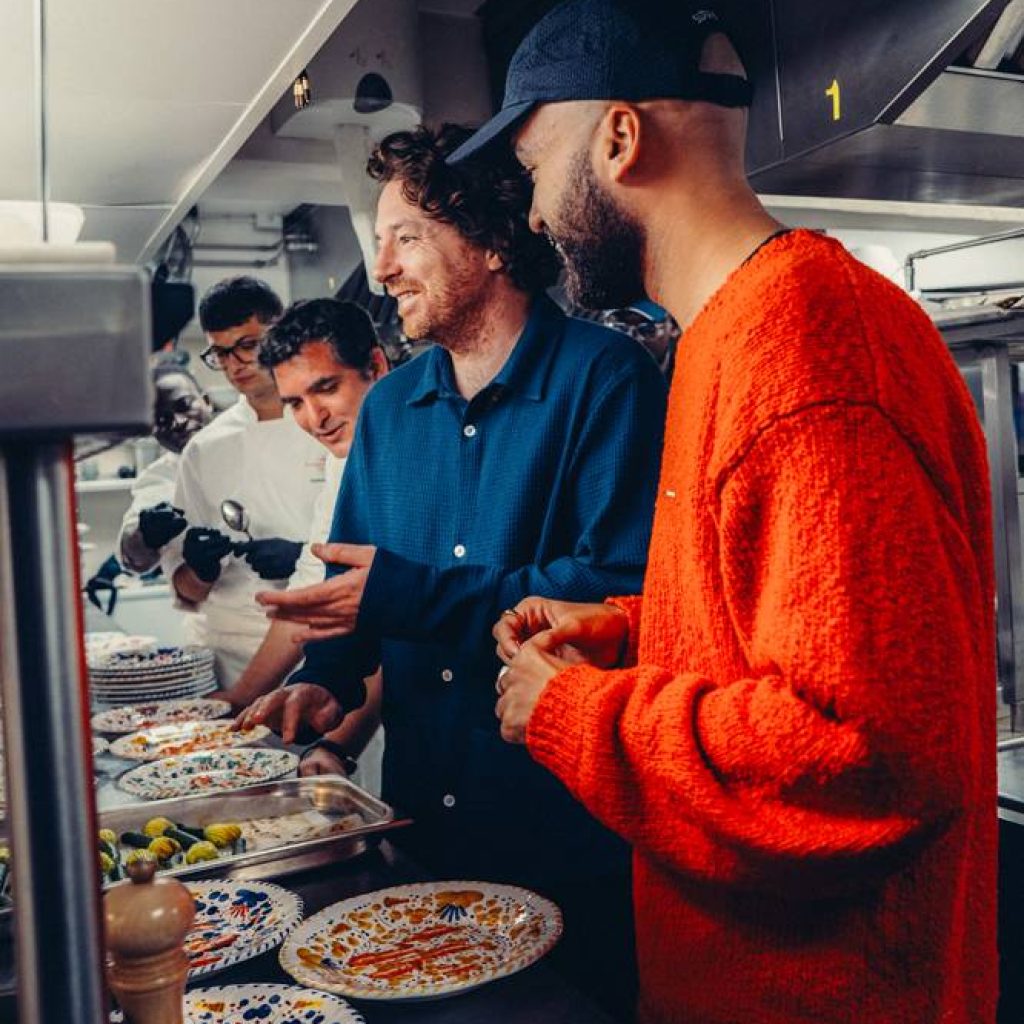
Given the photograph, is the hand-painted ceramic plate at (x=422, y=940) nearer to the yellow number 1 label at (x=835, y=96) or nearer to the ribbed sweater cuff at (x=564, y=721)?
the ribbed sweater cuff at (x=564, y=721)

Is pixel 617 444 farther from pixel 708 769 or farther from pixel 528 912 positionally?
pixel 708 769

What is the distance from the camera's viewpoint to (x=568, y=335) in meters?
2.04

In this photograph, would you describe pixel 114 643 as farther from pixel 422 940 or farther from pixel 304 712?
pixel 422 940

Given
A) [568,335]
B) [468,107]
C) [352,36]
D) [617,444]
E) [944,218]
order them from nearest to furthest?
1. [617,444]
2. [568,335]
3. [352,36]
4. [468,107]
5. [944,218]

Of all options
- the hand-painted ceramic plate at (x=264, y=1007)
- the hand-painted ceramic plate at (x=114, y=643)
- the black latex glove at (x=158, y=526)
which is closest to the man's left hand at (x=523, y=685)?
the hand-painted ceramic plate at (x=264, y=1007)

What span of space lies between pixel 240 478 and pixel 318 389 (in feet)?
2.31

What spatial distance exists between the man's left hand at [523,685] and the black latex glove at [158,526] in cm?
212

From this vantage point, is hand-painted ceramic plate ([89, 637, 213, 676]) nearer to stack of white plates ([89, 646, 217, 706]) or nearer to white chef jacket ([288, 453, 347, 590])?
stack of white plates ([89, 646, 217, 706])

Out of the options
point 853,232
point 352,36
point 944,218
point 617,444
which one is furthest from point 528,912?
point 853,232

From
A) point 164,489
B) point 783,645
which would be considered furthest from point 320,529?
point 783,645

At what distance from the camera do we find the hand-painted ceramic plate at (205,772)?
1.96 meters

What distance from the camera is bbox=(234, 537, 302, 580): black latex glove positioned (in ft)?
10.2

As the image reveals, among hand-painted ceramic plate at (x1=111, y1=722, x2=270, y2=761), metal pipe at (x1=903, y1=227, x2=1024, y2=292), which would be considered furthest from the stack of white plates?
metal pipe at (x1=903, y1=227, x2=1024, y2=292)

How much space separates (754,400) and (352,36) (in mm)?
2890
